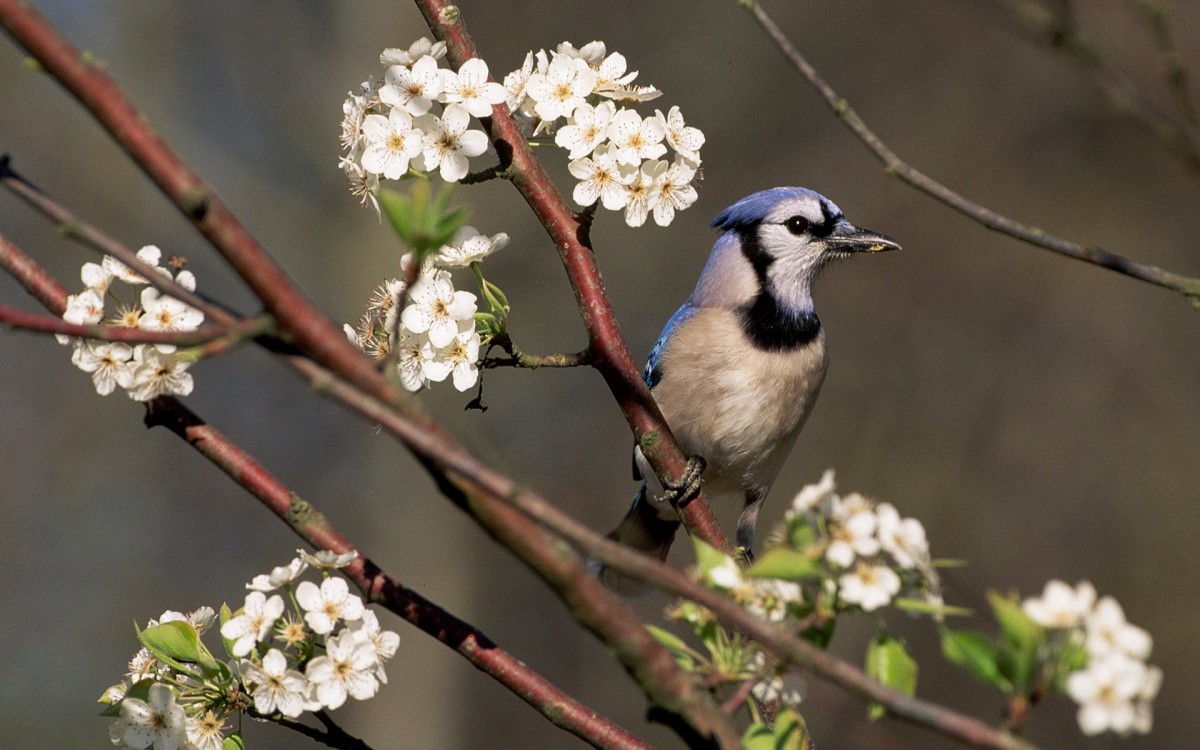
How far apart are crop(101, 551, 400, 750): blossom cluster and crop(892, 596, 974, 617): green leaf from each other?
25.2 inches

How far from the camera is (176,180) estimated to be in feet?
3.12

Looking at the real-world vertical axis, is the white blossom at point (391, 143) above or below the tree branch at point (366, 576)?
above

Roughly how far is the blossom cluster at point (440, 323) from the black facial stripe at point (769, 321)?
5.58 ft

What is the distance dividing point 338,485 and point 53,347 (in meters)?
2.26

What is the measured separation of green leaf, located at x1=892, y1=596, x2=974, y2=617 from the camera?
3.28ft

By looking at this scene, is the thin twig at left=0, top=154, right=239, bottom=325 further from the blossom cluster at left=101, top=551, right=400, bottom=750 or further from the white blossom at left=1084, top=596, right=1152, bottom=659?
the white blossom at left=1084, top=596, right=1152, bottom=659

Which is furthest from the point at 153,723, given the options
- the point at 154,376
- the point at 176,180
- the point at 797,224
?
the point at 797,224

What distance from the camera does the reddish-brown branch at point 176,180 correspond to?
95 cm

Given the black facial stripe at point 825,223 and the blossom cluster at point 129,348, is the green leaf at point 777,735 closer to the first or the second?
the blossom cluster at point 129,348

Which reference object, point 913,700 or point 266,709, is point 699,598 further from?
point 266,709

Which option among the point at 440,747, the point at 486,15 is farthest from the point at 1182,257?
the point at 440,747

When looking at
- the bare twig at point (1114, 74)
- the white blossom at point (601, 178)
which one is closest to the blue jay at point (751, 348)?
the white blossom at point (601, 178)

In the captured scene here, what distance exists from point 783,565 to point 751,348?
2492 millimetres

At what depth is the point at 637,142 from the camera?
6.04 feet
